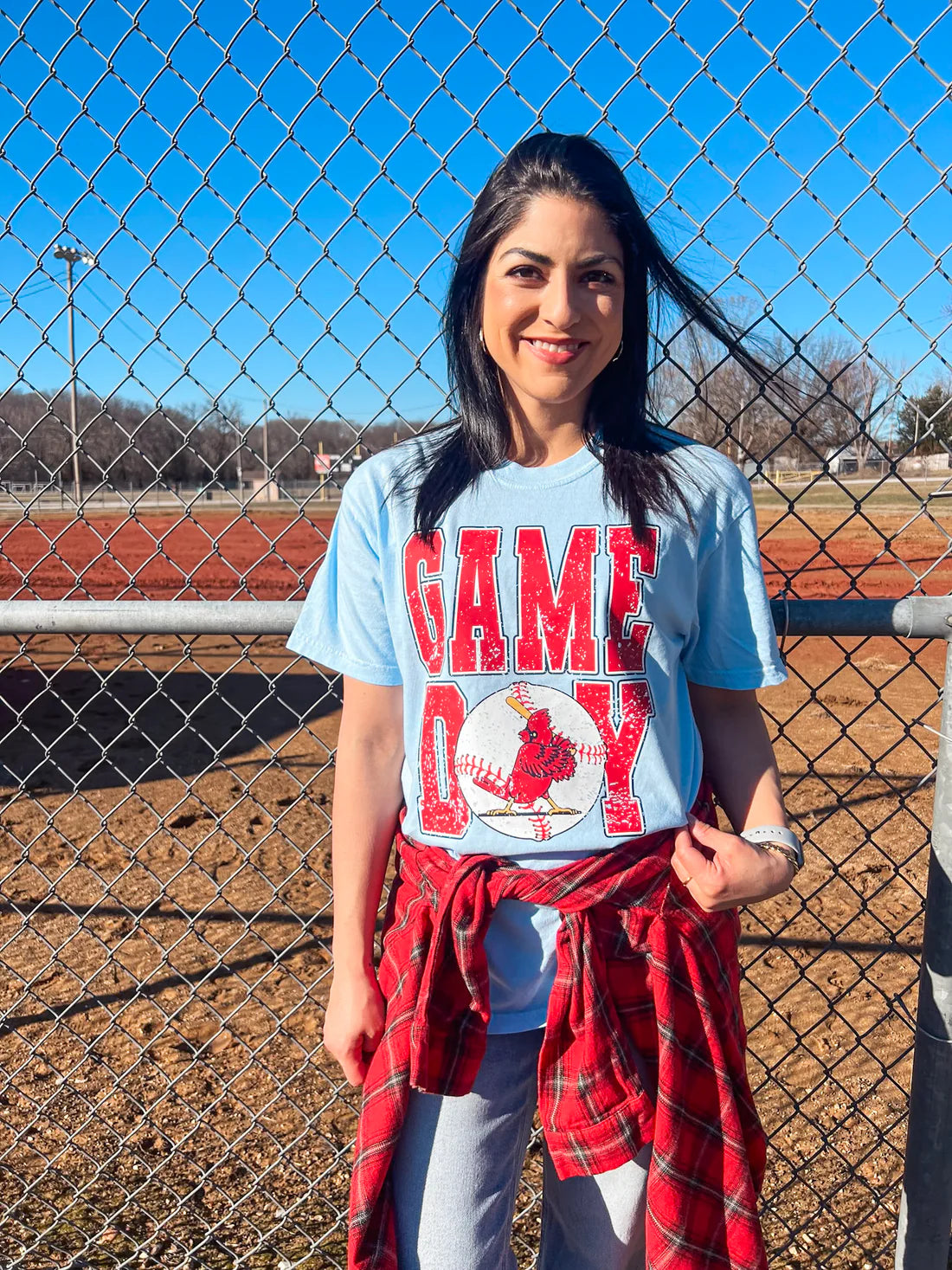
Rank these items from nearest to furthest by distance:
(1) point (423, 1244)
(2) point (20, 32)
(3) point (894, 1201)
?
(1) point (423, 1244), (2) point (20, 32), (3) point (894, 1201)

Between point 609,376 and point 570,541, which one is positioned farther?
point 609,376

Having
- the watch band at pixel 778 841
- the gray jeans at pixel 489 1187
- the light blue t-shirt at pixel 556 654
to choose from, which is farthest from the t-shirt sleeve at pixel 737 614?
the gray jeans at pixel 489 1187

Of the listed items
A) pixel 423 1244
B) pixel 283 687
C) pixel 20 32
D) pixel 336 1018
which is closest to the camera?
pixel 423 1244

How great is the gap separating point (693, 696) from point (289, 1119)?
1809mm

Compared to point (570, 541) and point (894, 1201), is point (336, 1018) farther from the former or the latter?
point (894, 1201)

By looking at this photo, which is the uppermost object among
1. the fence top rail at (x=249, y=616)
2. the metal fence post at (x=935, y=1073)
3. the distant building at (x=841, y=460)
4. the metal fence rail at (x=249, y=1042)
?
the distant building at (x=841, y=460)

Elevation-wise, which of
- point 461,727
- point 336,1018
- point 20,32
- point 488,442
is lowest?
point 336,1018

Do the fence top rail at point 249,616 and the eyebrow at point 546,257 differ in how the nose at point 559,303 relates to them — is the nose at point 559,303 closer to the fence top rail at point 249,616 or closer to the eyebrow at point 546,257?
the eyebrow at point 546,257

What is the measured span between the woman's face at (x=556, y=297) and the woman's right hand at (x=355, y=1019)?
0.91m

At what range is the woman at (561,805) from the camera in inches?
50.9

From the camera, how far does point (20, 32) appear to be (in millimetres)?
1718

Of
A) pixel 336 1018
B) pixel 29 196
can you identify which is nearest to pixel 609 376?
pixel 336 1018

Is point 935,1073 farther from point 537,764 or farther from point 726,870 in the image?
point 537,764

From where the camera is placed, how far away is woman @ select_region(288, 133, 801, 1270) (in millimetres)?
1292
